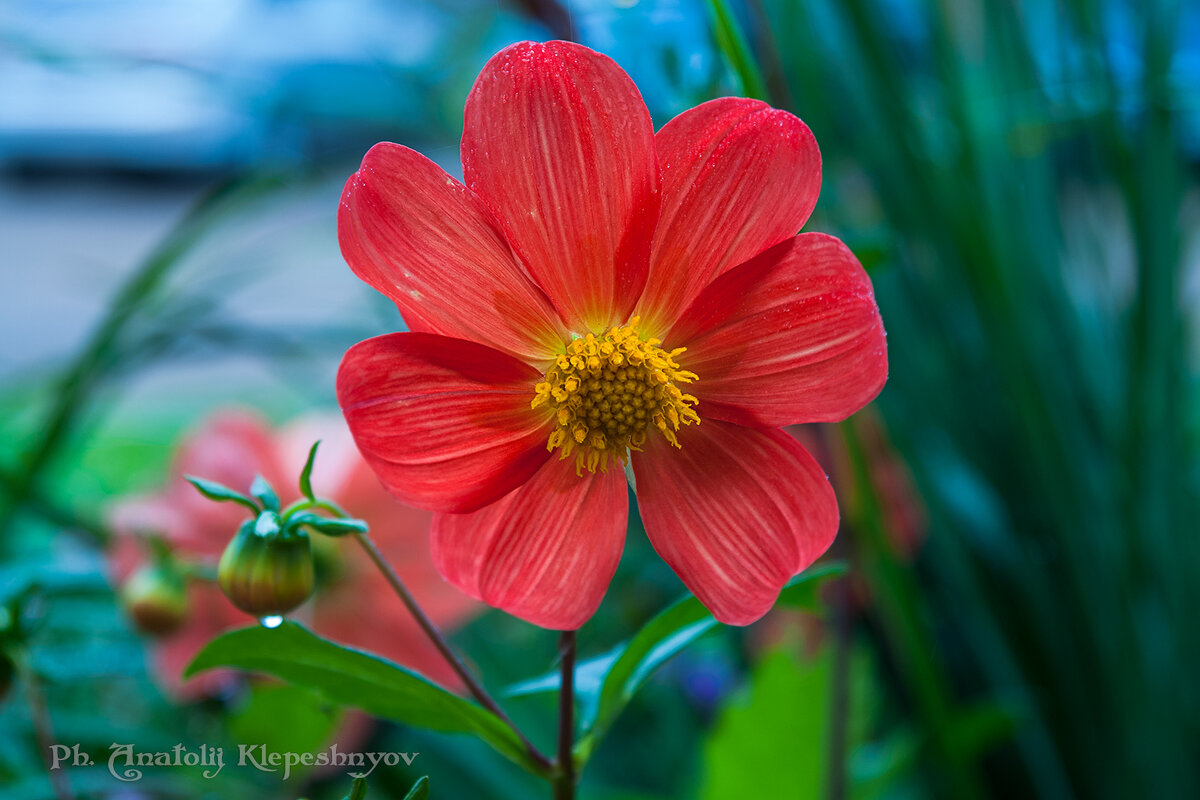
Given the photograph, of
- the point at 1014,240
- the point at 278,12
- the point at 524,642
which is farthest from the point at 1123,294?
the point at 278,12

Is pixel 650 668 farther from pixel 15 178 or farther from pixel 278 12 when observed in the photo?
pixel 15 178

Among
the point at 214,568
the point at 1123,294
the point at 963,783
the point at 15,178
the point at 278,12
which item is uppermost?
the point at 15,178

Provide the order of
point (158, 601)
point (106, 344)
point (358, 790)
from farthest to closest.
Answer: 1. point (106, 344)
2. point (158, 601)
3. point (358, 790)

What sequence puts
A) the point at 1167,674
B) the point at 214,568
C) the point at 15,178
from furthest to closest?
the point at 15,178 < the point at 1167,674 < the point at 214,568

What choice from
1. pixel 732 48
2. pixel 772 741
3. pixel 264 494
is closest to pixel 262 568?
pixel 264 494

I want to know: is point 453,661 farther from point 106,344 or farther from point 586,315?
point 106,344

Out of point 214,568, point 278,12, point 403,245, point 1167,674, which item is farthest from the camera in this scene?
point 278,12
